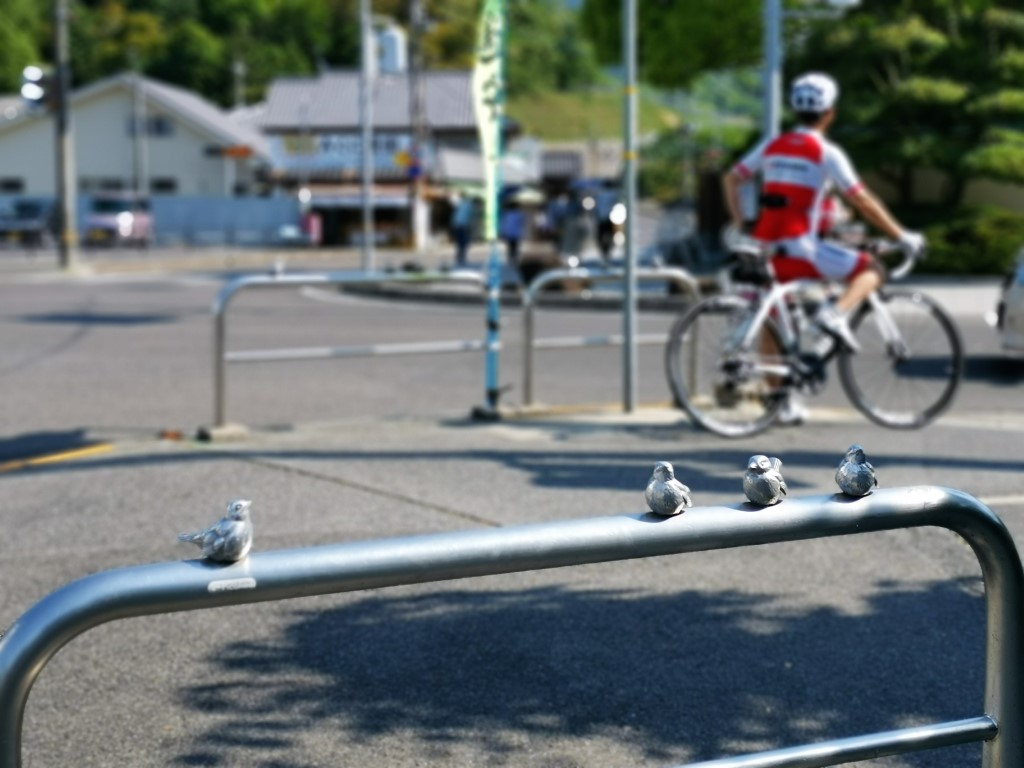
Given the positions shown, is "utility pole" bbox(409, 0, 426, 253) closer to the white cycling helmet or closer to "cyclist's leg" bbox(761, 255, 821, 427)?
the white cycling helmet

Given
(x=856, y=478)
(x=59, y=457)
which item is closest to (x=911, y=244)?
(x=59, y=457)

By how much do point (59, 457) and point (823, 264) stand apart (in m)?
4.10

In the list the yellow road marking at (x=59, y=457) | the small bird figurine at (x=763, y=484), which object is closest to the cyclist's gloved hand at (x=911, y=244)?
the yellow road marking at (x=59, y=457)

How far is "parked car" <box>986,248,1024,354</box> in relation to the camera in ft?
37.7

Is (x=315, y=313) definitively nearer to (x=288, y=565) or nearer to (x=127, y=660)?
(x=127, y=660)

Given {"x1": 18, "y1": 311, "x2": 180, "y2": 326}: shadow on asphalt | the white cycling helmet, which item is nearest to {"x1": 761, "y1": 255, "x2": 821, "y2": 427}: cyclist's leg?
the white cycling helmet

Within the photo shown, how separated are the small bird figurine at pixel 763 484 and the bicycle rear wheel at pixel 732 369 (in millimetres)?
5653

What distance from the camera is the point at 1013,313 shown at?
11531mm

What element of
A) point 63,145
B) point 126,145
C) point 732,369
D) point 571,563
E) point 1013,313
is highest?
point 126,145

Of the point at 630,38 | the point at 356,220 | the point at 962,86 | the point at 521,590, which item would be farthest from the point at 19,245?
the point at 521,590

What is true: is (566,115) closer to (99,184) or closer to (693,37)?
(99,184)

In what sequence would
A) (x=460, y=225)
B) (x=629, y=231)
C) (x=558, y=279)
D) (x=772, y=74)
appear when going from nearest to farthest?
(x=629, y=231) < (x=558, y=279) < (x=772, y=74) < (x=460, y=225)

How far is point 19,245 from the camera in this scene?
58.3 m

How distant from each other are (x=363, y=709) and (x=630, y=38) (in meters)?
5.71
